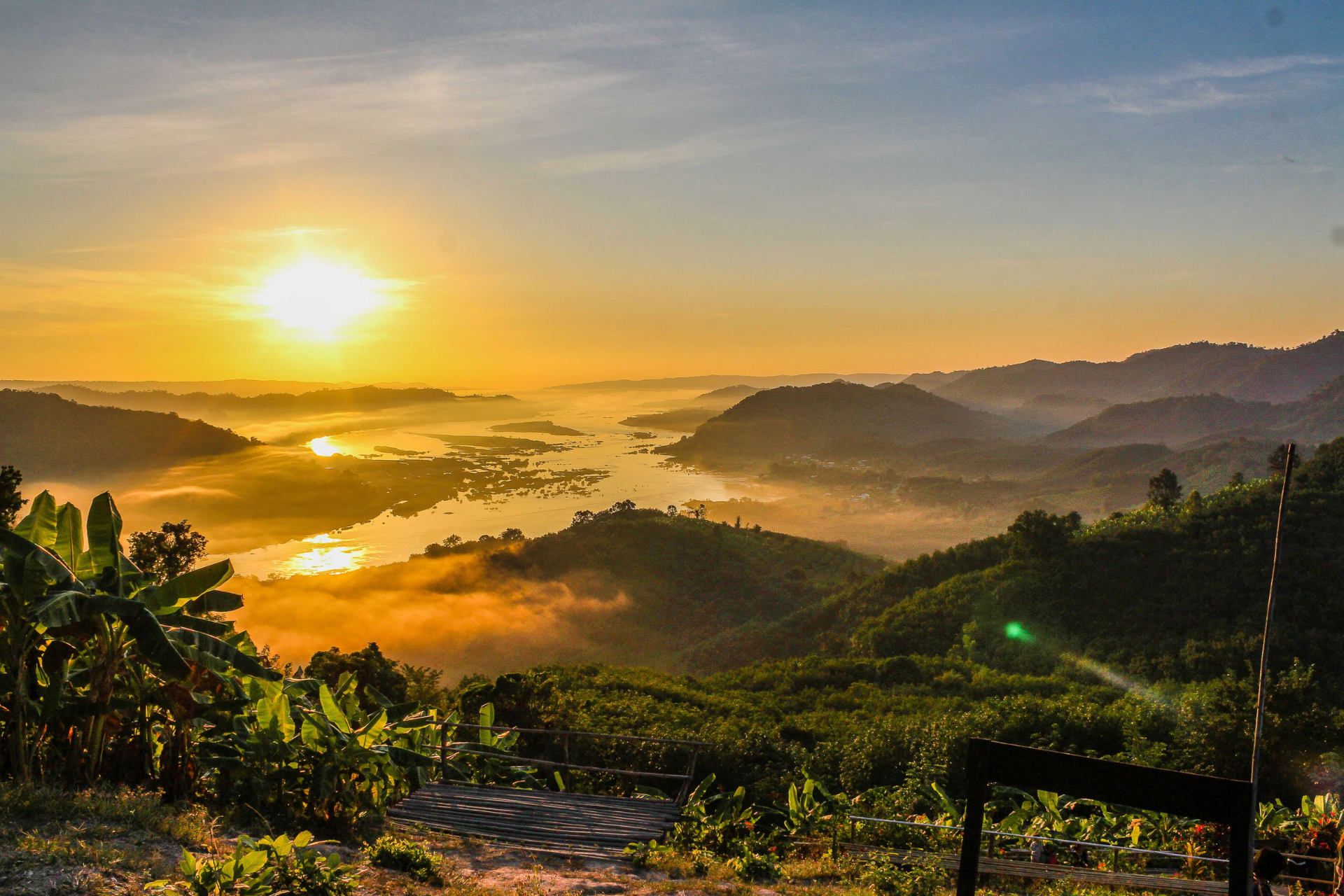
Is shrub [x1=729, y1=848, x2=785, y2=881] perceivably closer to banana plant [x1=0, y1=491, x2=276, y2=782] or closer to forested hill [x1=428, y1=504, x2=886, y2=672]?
banana plant [x1=0, y1=491, x2=276, y2=782]

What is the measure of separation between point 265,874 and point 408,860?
1.51 m

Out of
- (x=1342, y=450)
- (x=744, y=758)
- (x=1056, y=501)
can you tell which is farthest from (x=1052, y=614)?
(x=1056, y=501)

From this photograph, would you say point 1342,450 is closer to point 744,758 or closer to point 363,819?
point 744,758

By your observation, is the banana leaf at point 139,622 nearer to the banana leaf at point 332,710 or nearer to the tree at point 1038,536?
the banana leaf at point 332,710

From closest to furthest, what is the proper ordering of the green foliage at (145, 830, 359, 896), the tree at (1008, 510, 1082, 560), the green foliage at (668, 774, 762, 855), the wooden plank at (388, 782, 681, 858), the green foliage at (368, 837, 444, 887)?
the green foliage at (145, 830, 359, 896)
the green foliage at (368, 837, 444, 887)
the wooden plank at (388, 782, 681, 858)
the green foliage at (668, 774, 762, 855)
the tree at (1008, 510, 1082, 560)

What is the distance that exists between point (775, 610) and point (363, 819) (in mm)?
63408

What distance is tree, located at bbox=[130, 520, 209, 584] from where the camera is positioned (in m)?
20.8

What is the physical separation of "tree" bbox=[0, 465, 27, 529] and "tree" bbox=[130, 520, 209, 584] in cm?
470

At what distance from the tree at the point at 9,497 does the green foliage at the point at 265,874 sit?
39.8 ft

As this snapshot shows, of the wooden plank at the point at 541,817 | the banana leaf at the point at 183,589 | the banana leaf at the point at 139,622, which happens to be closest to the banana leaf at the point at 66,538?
the banana leaf at the point at 183,589

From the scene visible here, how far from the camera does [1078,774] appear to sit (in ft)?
11.6

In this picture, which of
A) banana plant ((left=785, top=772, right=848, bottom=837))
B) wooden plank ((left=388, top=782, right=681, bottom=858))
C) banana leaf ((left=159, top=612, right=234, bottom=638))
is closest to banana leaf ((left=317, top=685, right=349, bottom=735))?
wooden plank ((left=388, top=782, right=681, bottom=858))

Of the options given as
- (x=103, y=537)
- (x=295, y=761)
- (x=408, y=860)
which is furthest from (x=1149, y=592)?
(x=103, y=537)

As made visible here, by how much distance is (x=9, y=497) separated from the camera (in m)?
14.8
